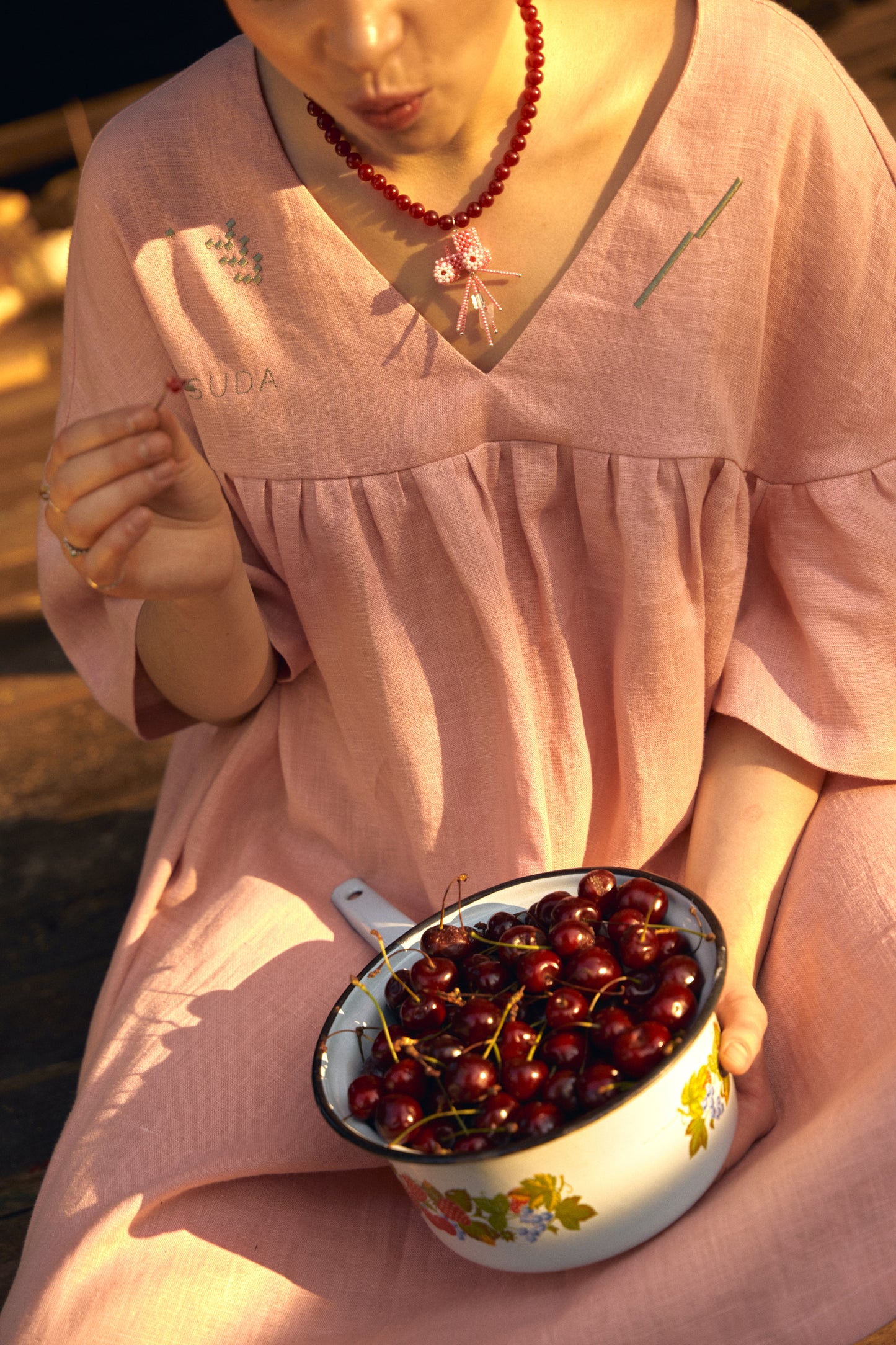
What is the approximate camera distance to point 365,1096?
30.5 inches

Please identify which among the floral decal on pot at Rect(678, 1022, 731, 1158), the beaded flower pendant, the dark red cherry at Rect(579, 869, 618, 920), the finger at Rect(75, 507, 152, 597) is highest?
the finger at Rect(75, 507, 152, 597)

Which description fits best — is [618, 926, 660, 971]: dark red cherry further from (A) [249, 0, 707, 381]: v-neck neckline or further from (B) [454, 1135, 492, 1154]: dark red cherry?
(A) [249, 0, 707, 381]: v-neck neckline

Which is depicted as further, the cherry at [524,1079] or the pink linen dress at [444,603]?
the pink linen dress at [444,603]

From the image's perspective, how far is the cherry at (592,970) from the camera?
783mm

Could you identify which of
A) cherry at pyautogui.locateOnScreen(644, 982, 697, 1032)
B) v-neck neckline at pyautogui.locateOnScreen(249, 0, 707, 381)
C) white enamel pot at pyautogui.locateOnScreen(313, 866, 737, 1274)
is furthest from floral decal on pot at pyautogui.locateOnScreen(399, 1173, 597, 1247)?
v-neck neckline at pyautogui.locateOnScreen(249, 0, 707, 381)

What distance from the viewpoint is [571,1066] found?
29.8 inches

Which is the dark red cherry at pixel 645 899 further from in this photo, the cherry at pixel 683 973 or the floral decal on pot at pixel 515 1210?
the floral decal on pot at pixel 515 1210

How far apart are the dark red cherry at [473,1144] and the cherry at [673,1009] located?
0.40 feet

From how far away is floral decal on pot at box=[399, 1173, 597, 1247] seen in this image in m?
0.73

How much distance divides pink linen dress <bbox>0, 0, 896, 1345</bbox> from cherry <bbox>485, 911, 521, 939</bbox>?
17cm

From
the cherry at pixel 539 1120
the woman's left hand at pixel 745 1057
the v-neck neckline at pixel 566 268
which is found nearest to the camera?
the cherry at pixel 539 1120

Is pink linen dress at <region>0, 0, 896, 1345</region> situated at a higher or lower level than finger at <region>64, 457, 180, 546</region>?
lower

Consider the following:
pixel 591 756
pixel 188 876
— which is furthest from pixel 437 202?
pixel 188 876

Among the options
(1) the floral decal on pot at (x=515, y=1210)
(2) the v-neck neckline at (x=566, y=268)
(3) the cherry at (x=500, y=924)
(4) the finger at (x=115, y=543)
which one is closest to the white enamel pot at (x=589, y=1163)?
(1) the floral decal on pot at (x=515, y=1210)
